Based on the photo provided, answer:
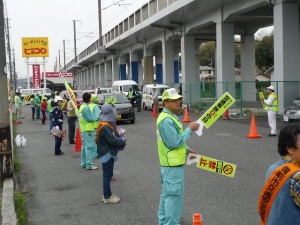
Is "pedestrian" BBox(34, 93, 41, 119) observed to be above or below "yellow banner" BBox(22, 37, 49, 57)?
below

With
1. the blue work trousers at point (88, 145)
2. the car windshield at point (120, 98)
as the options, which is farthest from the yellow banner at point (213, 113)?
the car windshield at point (120, 98)

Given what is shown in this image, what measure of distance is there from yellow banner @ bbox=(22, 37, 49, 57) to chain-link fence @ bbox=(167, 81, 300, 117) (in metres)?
36.6

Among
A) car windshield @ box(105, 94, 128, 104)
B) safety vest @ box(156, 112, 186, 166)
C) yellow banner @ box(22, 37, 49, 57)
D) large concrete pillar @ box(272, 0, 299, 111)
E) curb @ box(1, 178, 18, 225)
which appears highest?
yellow banner @ box(22, 37, 49, 57)

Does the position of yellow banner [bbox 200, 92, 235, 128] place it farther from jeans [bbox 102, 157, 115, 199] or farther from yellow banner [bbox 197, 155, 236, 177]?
jeans [bbox 102, 157, 115, 199]

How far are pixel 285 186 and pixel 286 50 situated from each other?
66.2ft

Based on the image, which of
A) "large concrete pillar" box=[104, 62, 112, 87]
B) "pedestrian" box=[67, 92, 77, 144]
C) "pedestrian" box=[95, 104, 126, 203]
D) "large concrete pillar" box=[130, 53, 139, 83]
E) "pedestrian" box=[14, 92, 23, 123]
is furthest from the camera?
"large concrete pillar" box=[104, 62, 112, 87]

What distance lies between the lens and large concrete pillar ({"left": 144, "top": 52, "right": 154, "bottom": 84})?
4775cm

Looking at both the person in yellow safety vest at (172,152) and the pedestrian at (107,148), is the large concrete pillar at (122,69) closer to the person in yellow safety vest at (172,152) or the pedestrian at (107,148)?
the pedestrian at (107,148)

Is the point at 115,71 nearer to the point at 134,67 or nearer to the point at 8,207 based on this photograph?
the point at 134,67

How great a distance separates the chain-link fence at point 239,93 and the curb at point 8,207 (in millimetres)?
16559

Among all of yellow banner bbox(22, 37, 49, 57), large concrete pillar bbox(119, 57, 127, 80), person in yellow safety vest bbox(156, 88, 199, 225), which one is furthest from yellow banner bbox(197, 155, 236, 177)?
yellow banner bbox(22, 37, 49, 57)

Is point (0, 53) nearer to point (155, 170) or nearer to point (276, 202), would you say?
point (155, 170)

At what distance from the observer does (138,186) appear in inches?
360

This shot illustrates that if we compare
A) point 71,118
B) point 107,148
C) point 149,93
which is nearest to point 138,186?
point 107,148
